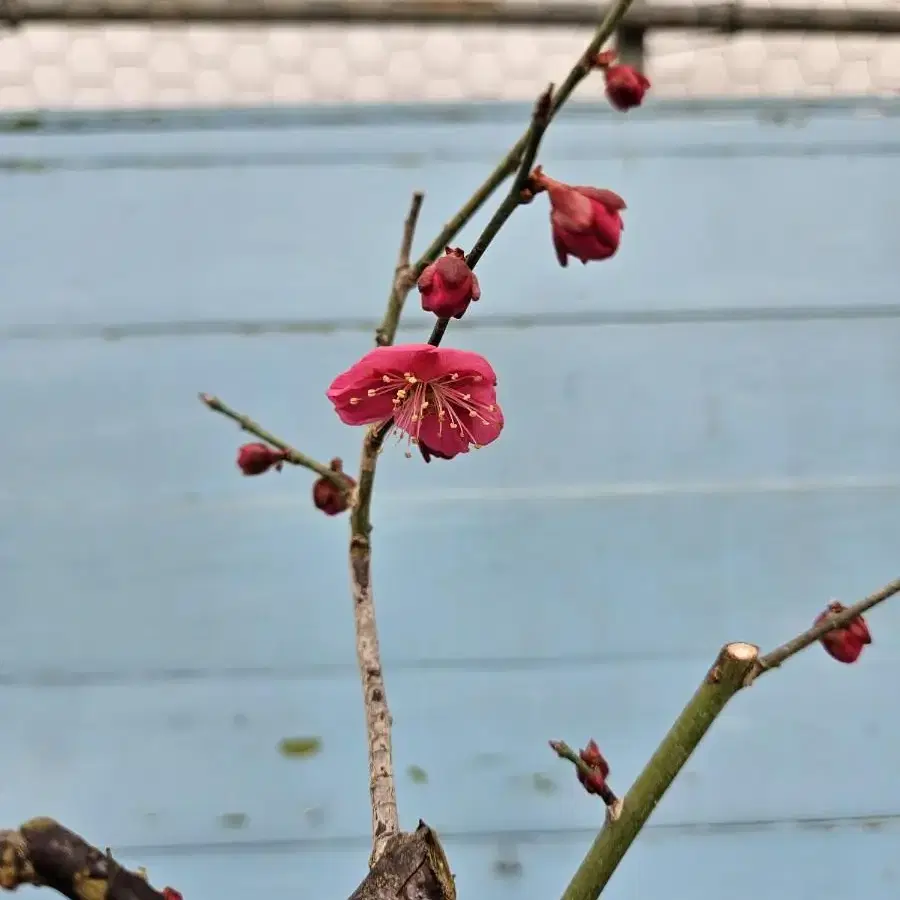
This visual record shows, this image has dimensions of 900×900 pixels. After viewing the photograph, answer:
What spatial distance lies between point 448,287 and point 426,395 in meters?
0.17

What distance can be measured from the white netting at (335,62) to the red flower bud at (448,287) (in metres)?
0.79

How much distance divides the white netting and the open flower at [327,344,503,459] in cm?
68

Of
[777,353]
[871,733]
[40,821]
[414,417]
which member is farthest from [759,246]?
[40,821]

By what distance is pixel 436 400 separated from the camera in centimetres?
53

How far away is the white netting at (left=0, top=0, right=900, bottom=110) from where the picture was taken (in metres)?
1.07

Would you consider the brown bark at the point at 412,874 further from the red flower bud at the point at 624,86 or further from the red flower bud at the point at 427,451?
Result: the red flower bud at the point at 624,86

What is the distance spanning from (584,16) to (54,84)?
661 mm

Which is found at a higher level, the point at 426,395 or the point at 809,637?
the point at 426,395

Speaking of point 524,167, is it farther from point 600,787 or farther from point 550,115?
point 600,787

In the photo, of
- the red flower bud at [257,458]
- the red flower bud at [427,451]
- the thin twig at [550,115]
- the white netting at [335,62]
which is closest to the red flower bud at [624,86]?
the thin twig at [550,115]

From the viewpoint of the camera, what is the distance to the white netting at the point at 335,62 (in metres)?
1.07

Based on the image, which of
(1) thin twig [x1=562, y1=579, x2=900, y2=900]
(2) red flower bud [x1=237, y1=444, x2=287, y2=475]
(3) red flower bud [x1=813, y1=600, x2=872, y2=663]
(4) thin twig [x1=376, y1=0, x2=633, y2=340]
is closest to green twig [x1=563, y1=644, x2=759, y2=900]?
(1) thin twig [x1=562, y1=579, x2=900, y2=900]

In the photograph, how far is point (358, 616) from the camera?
0.49m

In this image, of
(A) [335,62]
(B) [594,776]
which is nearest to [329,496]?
(B) [594,776]
